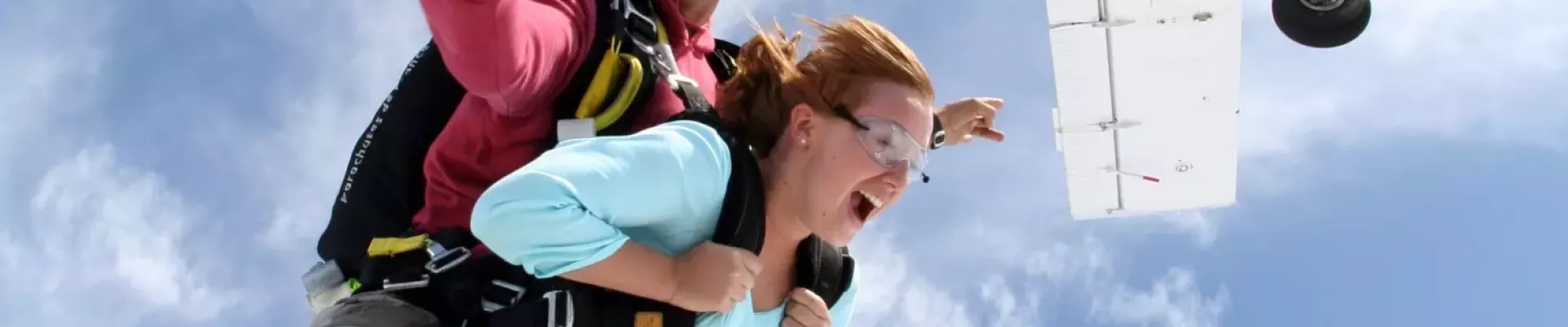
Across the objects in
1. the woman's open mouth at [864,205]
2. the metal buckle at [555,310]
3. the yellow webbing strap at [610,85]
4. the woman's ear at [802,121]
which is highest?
the yellow webbing strap at [610,85]

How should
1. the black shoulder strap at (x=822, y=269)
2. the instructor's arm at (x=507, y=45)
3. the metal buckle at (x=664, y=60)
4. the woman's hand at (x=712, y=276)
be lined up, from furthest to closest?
the black shoulder strap at (x=822, y=269), the metal buckle at (x=664, y=60), the woman's hand at (x=712, y=276), the instructor's arm at (x=507, y=45)

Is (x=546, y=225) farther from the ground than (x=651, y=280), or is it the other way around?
(x=546, y=225)

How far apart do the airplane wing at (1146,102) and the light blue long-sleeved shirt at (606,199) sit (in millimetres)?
4608

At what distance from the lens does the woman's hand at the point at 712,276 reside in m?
1.74

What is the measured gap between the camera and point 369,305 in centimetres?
195

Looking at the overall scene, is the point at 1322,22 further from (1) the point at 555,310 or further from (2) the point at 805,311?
(1) the point at 555,310

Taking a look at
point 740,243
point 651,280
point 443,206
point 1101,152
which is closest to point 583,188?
point 651,280

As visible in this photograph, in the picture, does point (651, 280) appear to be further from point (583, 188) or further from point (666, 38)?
point (666, 38)

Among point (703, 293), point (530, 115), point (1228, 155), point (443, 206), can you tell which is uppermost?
point (530, 115)

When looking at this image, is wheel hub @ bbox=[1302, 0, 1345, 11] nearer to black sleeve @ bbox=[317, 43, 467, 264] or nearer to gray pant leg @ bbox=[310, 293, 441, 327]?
black sleeve @ bbox=[317, 43, 467, 264]

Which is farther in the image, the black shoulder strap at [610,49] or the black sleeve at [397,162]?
the black sleeve at [397,162]

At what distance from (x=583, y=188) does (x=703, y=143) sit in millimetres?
239

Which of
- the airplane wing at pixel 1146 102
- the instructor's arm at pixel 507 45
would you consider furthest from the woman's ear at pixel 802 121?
the airplane wing at pixel 1146 102

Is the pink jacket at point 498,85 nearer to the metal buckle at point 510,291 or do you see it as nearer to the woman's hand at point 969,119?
the metal buckle at point 510,291
